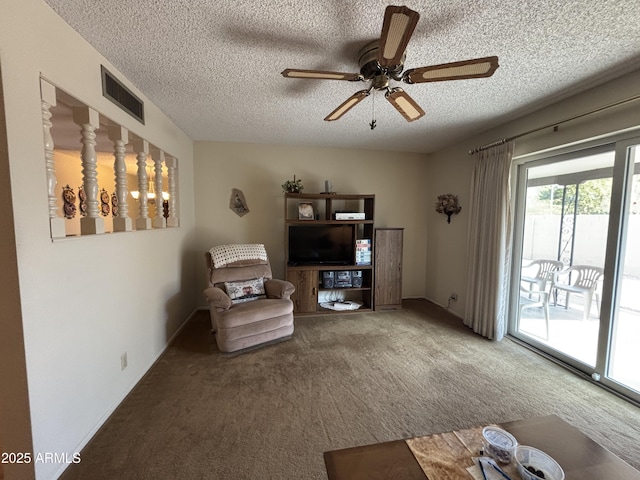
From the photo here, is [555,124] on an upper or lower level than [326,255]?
upper

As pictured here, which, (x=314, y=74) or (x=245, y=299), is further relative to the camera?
(x=245, y=299)

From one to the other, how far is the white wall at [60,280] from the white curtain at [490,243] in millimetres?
3612

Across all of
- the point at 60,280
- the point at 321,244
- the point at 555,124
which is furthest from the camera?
the point at 321,244

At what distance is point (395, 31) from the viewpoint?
3.76 ft

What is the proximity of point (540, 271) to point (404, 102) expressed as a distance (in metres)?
2.45

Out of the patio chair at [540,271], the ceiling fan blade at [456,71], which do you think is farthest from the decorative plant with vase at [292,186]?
the patio chair at [540,271]

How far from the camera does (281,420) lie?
Answer: 1769 millimetres

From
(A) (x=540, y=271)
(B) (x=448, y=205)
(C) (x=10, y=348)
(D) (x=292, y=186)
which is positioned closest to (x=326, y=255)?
(D) (x=292, y=186)

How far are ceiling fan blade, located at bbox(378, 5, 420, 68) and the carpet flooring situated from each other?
219cm

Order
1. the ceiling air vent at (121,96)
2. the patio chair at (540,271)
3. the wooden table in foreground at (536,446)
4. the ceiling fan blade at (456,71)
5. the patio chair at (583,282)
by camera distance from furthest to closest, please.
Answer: the patio chair at (540,271), the patio chair at (583,282), the ceiling air vent at (121,96), the ceiling fan blade at (456,71), the wooden table in foreground at (536,446)

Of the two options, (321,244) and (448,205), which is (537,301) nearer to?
(448,205)

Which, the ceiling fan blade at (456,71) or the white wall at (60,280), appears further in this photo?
the ceiling fan blade at (456,71)

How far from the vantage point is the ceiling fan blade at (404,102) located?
1.70 meters

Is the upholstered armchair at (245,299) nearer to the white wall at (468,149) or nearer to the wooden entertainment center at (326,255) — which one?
the wooden entertainment center at (326,255)
